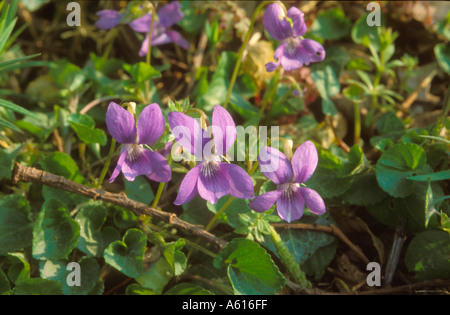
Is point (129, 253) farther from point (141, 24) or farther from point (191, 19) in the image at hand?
point (191, 19)

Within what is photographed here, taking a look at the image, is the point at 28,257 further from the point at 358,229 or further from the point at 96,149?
the point at 358,229

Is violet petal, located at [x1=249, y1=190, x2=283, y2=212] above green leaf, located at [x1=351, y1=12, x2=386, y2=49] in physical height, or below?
below

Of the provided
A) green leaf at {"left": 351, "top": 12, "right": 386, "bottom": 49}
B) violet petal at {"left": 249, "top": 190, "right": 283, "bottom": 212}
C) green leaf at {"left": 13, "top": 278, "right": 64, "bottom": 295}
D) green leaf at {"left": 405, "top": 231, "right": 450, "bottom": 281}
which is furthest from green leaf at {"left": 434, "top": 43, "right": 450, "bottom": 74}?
green leaf at {"left": 13, "top": 278, "right": 64, "bottom": 295}

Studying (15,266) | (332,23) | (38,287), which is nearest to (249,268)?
(38,287)

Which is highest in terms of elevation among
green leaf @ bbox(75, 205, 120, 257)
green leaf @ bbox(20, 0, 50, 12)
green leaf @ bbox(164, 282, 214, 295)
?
green leaf @ bbox(20, 0, 50, 12)

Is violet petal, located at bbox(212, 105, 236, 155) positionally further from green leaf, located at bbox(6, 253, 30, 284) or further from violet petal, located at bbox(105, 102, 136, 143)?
green leaf, located at bbox(6, 253, 30, 284)

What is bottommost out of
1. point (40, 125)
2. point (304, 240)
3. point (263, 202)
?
point (304, 240)

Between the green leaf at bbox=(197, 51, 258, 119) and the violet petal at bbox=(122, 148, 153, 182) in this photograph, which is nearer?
the violet petal at bbox=(122, 148, 153, 182)

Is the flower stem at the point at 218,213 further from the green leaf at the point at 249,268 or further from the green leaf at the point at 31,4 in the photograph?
the green leaf at the point at 31,4
